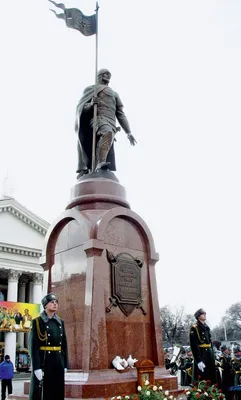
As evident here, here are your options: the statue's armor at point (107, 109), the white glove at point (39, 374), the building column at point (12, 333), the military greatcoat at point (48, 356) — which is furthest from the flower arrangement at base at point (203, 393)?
the building column at point (12, 333)

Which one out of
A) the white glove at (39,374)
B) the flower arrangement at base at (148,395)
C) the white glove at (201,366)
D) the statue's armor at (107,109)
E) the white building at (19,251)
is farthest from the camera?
the white building at (19,251)

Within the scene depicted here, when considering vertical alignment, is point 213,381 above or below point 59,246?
below

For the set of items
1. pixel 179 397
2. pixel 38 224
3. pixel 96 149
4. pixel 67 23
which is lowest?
pixel 179 397

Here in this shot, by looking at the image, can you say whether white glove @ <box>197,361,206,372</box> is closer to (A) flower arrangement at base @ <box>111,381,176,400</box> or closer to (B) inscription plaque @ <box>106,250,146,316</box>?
(B) inscription plaque @ <box>106,250,146,316</box>

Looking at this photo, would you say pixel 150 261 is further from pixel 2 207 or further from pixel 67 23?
pixel 2 207

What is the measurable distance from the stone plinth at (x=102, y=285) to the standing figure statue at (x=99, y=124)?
0.61 m

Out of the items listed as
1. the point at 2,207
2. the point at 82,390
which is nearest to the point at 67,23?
the point at 82,390

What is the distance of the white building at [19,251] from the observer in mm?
38906

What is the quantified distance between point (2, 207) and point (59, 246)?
33.5m

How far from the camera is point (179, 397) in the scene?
7410 mm

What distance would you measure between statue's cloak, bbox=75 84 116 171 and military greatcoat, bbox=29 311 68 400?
16.2 feet

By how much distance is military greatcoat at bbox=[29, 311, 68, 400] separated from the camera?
5.57m

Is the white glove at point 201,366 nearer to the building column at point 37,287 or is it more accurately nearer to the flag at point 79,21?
the flag at point 79,21

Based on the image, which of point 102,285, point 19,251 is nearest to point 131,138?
point 102,285
